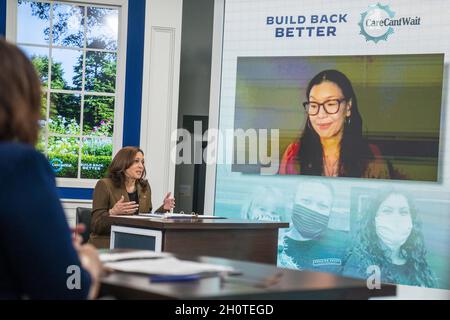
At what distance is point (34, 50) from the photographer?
24.8ft

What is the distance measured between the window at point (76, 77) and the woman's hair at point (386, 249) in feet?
8.90

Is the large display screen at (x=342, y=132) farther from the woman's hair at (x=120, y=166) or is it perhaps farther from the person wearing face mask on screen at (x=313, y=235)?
the woman's hair at (x=120, y=166)

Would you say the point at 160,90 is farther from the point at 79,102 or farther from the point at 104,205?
the point at 104,205

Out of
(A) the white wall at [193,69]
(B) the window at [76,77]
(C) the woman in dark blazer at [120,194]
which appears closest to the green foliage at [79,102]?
(B) the window at [76,77]

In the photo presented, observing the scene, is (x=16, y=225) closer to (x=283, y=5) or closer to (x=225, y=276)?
(x=225, y=276)

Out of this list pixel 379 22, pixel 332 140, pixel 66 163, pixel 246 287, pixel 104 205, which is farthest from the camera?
pixel 66 163

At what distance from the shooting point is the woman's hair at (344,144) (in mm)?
6734

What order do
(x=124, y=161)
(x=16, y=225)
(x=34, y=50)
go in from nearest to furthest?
(x=16, y=225) → (x=124, y=161) → (x=34, y=50)

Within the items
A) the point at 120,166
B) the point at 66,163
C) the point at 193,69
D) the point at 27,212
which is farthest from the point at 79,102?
the point at 27,212

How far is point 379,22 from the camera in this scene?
6734 millimetres

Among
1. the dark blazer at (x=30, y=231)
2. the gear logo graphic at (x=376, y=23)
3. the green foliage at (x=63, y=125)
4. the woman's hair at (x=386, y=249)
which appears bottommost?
the woman's hair at (x=386, y=249)

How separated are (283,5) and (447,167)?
7.29 ft

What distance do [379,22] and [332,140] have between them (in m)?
1.16
